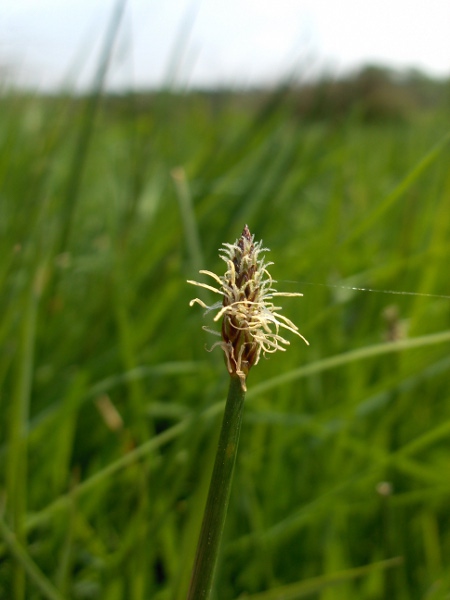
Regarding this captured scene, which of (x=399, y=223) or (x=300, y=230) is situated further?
(x=300, y=230)

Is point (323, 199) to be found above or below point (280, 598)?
above

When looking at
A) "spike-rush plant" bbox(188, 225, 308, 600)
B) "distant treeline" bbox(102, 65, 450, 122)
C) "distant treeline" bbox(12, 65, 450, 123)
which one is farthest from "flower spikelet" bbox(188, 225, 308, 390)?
"distant treeline" bbox(102, 65, 450, 122)

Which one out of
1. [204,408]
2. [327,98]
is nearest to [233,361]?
[204,408]

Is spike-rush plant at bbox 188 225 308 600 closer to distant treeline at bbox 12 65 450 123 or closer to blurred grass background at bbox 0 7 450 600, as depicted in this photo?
blurred grass background at bbox 0 7 450 600

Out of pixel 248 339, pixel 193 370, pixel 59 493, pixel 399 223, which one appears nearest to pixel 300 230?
pixel 399 223

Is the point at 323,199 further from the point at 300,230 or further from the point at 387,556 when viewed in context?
the point at 387,556

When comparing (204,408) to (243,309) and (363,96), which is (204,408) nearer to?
(243,309)

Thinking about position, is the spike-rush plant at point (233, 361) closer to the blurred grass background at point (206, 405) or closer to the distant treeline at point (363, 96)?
the blurred grass background at point (206, 405)

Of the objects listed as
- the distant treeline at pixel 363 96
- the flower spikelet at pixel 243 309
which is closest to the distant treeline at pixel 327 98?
the distant treeline at pixel 363 96
